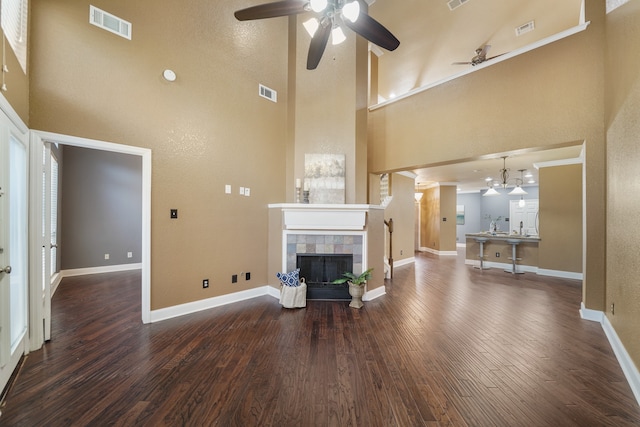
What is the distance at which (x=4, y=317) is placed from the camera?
6.16ft

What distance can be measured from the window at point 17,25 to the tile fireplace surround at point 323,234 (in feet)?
9.99

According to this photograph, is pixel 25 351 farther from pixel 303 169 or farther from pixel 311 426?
pixel 303 169

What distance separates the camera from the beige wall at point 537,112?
10.1ft

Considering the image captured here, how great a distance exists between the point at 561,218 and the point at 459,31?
16.0 feet

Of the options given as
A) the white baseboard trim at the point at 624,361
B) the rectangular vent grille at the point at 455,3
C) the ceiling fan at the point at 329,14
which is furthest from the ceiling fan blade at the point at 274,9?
the white baseboard trim at the point at 624,361

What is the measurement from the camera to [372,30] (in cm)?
255

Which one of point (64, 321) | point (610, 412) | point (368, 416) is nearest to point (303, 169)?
point (368, 416)

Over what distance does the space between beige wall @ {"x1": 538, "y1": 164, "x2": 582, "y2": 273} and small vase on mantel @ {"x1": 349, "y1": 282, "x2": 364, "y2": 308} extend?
540 centimetres

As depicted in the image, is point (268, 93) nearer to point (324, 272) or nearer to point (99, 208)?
point (324, 272)

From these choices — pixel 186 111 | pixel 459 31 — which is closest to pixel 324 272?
pixel 186 111

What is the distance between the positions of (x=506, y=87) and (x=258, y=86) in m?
3.80

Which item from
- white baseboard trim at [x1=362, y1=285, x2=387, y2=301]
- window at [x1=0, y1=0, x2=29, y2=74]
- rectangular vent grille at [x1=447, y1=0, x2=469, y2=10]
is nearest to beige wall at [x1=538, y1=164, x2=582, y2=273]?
rectangular vent grille at [x1=447, y1=0, x2=469, y2=10]

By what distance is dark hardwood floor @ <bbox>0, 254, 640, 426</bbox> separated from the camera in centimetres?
167

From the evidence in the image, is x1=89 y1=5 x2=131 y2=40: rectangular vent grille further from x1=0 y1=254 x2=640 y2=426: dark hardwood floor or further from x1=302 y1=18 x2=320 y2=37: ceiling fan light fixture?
x1=0 y1=254 x2=640 y2=426: dark hardwood floor
